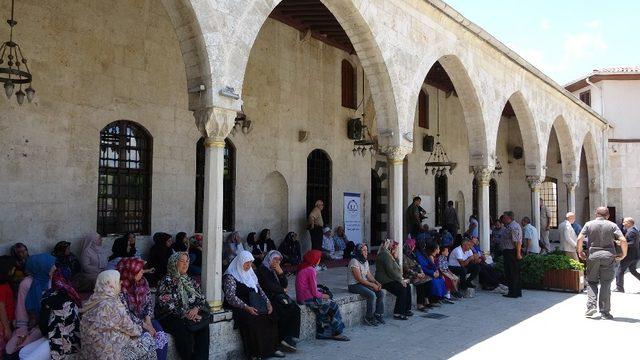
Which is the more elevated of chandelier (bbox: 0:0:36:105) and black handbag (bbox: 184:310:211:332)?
chandelier (bbox: 0:0:36:105)

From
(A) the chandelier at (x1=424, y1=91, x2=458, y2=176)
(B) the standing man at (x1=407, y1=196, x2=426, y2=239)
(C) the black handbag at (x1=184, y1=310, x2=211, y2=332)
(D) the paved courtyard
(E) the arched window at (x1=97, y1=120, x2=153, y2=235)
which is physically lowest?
(D) the paved courtyard

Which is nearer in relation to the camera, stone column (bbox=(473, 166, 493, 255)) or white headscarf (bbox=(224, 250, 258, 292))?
white headscarf (bbox=(224, 250, 258, 292))

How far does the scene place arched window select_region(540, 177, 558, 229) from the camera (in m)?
21.4

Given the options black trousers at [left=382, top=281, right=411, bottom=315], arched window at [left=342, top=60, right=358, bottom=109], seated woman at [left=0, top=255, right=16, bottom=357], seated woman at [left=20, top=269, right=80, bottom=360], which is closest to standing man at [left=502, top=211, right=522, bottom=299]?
black trousers at [left=382, top=281, right=411, bottom=315]

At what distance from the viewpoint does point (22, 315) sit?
4602 millimetres

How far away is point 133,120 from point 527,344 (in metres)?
6.42

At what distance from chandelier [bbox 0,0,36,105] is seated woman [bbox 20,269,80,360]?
10.6 ft

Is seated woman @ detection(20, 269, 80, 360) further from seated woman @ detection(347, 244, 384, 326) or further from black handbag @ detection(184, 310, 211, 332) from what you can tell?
seated woman @ detection(347, 244, 384, 326)

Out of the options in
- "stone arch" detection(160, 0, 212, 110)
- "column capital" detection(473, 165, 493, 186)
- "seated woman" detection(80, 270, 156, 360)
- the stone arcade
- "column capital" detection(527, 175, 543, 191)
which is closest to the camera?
"seated woman" detection(80, 270, 156, 360)

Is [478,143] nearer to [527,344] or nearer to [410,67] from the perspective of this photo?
[410,67]


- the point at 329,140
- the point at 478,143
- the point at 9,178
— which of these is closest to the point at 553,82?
the point at 478,143

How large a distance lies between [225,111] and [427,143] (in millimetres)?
11121

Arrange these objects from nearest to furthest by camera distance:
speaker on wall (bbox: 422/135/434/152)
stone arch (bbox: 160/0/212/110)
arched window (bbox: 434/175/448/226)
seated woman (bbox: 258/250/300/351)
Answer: stone arch (bbox: 160/0/212/110) < seated woman (bbox: 258/250/300/351) < speaker on wall (bbox: 422/135/434/152) < arched window (bbox: 434/175/448/226)

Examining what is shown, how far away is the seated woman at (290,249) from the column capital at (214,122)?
5070 millimetres
